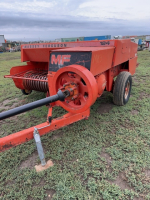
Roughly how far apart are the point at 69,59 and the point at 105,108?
1.63 m

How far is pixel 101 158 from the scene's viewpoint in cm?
202

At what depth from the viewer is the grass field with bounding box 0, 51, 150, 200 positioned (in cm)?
163

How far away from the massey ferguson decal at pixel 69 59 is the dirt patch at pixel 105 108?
4.80 feet

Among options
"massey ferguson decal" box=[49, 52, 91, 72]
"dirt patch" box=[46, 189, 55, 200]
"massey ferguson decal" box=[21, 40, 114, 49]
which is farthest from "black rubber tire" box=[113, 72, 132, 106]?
"dirt patch" box=[46, 189, 55, 200]

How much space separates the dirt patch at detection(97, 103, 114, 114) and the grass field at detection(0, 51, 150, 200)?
13cm

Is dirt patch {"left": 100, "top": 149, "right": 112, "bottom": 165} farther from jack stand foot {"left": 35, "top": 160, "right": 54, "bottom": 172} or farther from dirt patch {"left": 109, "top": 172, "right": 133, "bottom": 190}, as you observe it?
jack stand foot {"left": 35, "top": 160, "right": 54, "bottom": 172}

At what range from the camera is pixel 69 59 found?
6.93 ft

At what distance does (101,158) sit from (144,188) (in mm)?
577

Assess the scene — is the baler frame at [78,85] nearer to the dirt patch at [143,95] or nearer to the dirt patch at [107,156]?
the dirt patch at [107,156]

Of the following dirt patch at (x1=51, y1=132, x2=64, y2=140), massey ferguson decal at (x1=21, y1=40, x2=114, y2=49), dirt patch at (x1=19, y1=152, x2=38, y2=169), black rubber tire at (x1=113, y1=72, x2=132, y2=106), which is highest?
massey ferguson decal at (x1=21, y1=40, x2=114, y2=49)

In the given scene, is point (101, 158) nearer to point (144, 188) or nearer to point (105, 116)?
point (144, 188)

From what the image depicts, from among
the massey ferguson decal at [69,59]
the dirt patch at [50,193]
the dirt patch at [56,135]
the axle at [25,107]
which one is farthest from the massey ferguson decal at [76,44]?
the dirt patch at [50,193]

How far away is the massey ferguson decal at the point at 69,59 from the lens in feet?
6.47

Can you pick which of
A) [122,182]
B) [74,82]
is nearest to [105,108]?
[74,82]
